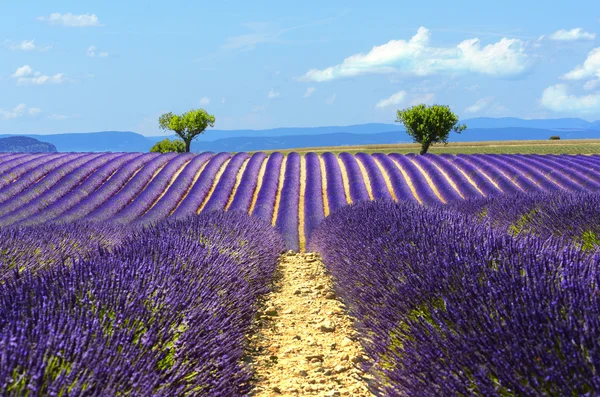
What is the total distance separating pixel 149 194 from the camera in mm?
15336

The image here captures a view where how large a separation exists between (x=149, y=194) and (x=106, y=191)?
4.46 ft

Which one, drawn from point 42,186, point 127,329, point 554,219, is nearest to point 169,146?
point 42,186

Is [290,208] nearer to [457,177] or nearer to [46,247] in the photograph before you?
[457,177]

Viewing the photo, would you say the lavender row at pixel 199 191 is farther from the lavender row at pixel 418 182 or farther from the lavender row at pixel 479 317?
the lavender row at pixel 479 317

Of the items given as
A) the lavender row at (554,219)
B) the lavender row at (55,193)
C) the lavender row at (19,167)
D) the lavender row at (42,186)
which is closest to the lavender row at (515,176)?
the lavender row at (554,219)

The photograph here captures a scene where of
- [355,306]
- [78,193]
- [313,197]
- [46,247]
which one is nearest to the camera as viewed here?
[355,306]

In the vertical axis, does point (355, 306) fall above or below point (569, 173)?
below

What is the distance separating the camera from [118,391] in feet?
7.00

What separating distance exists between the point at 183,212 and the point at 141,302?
1057 centimetres

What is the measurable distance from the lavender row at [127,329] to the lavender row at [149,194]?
9.03 m

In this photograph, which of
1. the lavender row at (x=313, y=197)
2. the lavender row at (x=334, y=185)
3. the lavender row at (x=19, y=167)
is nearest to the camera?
the lavender row at (x=313, y=197)

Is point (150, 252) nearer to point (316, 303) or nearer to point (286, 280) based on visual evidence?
point (316, 303)

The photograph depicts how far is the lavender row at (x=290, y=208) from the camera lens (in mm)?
11363

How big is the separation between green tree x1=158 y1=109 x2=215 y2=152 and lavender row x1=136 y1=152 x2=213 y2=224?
49.6 feet
